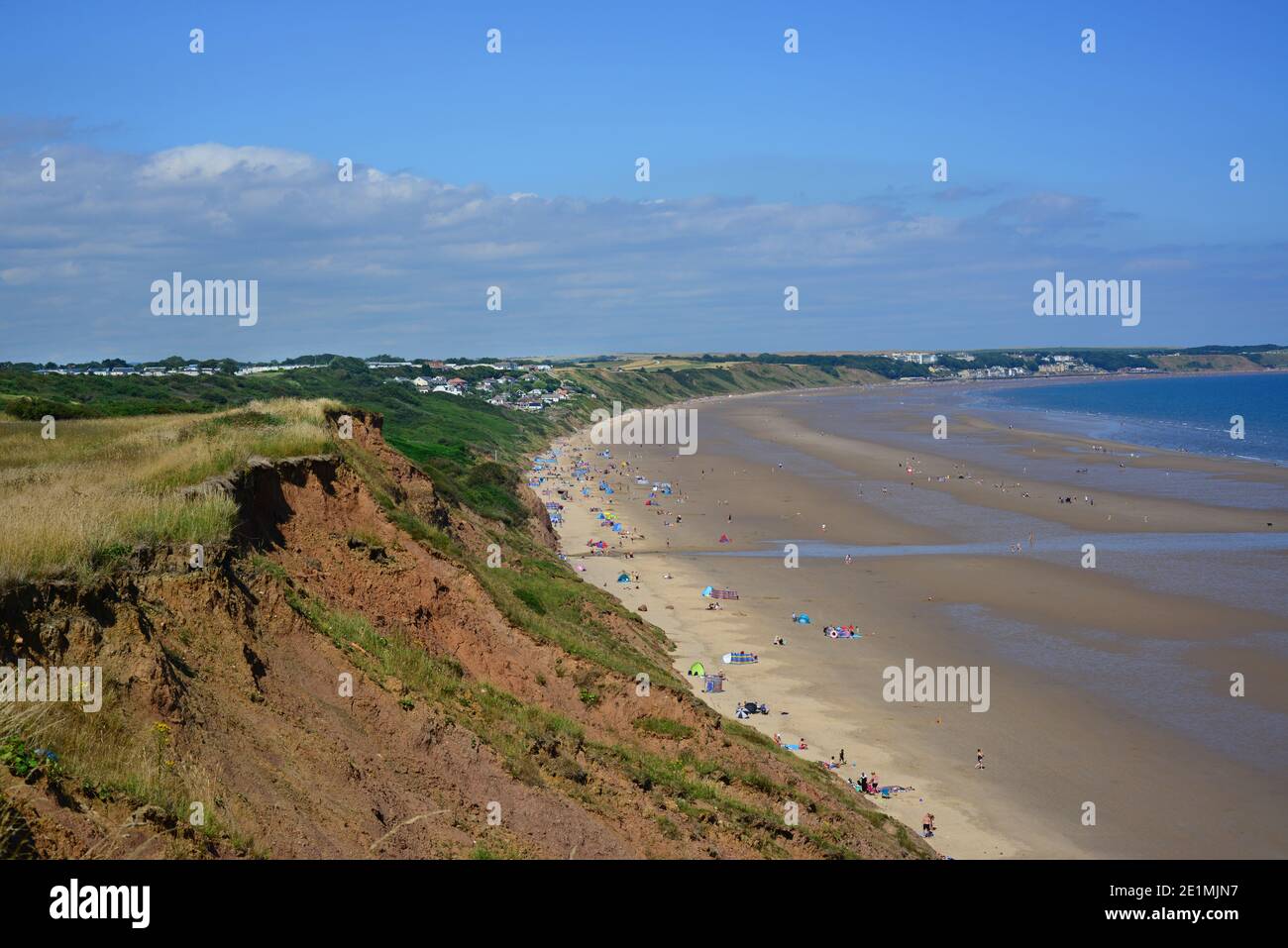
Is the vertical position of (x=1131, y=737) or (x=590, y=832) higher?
(x=590, y=832)

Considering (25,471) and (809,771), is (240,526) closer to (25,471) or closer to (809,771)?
(25,471)

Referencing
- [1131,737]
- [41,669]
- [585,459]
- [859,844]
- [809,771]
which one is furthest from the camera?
[585,459]

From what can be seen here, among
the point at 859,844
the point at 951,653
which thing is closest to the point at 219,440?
the point at 859,844

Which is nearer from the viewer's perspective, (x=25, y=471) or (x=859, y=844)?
(x=25, y=471)
